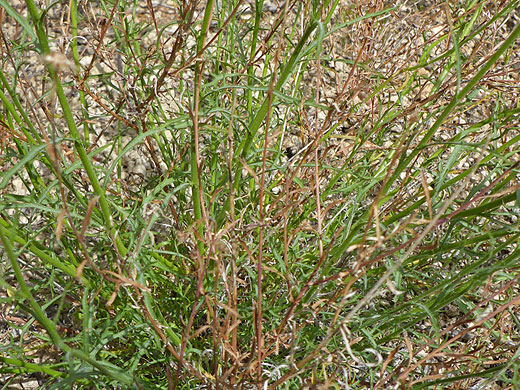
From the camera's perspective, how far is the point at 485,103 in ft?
6.81

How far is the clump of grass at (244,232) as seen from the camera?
81 cm

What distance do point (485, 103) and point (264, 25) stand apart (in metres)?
1.03

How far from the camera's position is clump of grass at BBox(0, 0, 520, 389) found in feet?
2.66

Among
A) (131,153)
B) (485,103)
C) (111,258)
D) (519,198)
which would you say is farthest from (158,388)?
(485,103)

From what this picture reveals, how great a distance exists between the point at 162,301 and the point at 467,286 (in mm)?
714

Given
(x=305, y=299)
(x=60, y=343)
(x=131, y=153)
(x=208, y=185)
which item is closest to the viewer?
(x=60, y=343)

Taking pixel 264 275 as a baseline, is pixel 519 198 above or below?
above

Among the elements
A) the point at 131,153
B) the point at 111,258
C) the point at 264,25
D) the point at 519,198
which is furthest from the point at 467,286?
the point at 264,25

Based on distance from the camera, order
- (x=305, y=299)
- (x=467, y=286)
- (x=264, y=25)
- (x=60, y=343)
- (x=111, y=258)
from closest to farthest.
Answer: (x=60, y=343) → (x=467, y=286) → (x=305, y=299) → (x=111, y=258) → (x=264, y=25)

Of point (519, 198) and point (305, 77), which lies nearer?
point (519, 198)

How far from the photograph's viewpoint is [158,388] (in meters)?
1.12

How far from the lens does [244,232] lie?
1.01 metres

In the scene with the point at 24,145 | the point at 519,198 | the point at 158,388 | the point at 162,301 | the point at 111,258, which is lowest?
the point at 158,388

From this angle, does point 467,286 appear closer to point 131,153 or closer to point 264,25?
point 131,153
